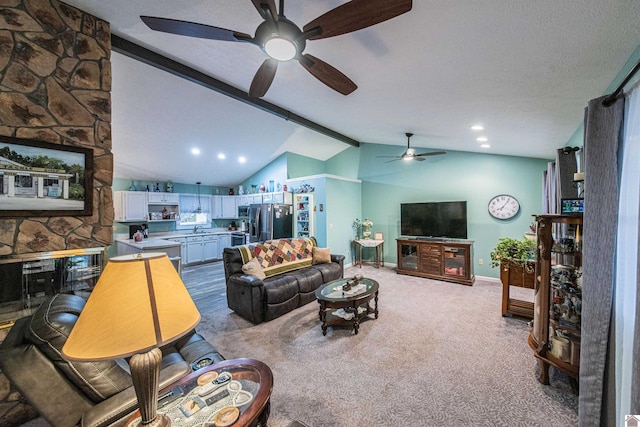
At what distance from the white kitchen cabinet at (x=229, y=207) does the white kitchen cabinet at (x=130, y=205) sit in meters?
2.07

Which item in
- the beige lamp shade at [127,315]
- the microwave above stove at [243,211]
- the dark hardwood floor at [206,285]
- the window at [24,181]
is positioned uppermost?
the window at [24,181]

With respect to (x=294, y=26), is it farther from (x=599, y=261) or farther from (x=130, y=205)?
(x=130, y=205)

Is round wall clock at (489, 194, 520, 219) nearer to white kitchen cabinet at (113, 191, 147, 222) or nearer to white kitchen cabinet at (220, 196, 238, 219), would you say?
white kitchen cabinet at (220, 196, 238, 219)

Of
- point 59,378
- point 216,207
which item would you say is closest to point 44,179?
point 59,378

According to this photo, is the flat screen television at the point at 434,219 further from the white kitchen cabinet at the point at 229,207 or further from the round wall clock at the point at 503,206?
the white kitchen cabinet at the point at 229,207

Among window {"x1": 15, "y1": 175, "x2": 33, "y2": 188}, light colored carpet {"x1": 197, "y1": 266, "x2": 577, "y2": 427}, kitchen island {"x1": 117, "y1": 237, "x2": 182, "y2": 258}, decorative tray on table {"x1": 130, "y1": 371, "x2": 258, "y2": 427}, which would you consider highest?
window {"x1": 15, "y1": 175, "x2": 33, "y2": 188}

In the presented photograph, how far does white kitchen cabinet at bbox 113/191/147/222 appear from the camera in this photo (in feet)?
18.7

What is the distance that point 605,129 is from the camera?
1446 mm

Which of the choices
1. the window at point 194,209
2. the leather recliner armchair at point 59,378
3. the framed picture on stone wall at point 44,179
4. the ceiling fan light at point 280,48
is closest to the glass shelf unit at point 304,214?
the window at point 194,209

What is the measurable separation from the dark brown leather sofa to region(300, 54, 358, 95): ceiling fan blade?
247cm

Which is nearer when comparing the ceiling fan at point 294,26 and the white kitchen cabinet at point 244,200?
the ceiling fan at point 294,26

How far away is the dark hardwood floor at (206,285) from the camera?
391 cm

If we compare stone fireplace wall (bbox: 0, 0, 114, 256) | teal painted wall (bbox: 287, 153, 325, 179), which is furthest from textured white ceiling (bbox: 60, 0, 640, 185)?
teal painted wall (bbox: 287, 153, 325, 179)

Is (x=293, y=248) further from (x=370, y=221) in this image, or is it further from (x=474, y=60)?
(x=474, y=60)
